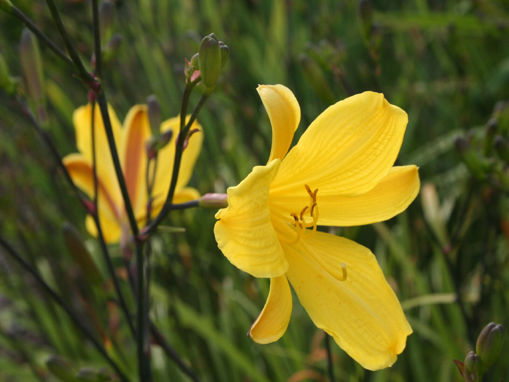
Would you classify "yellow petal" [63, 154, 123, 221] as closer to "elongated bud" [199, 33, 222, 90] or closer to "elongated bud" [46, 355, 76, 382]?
"elongated bud" [46, 355, 76, 382]

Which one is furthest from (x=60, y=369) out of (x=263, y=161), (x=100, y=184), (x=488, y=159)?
(x=263, y=161)

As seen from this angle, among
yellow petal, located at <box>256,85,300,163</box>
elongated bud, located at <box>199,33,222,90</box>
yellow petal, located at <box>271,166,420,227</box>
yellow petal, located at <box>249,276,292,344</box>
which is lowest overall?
yellow petal, located at <box>249,276,292,344</box>

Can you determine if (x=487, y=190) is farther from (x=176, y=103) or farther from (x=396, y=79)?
(x=396, y=79)

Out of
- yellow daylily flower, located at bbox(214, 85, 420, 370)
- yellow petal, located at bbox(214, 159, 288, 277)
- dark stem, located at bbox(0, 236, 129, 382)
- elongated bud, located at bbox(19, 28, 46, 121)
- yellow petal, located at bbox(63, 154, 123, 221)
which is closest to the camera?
yellow petal, located at bbox(214, 159, 288, 277)

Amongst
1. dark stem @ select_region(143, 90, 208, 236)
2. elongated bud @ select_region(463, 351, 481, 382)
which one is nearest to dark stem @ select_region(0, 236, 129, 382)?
dark stem @ select_region(143, 90, 208, 236)

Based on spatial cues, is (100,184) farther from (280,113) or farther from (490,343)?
(490,343)

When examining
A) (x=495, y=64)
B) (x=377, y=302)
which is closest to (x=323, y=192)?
(x=377, y=302)

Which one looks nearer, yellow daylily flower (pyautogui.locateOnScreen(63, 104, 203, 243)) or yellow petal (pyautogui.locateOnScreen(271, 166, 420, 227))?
yellow petal (pyautogui.locateOnScreen(271, 166, 420, 227))
